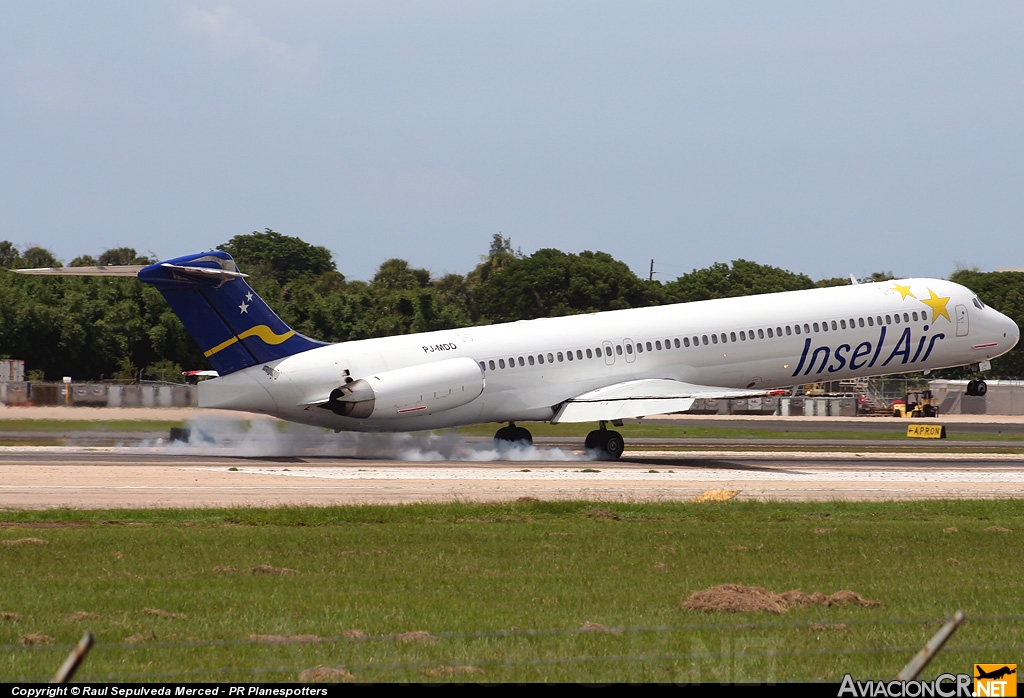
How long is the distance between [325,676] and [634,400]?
27733 mm

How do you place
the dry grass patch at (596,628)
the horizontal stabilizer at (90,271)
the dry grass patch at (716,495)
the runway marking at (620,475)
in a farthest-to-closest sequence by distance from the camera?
1. the runway marking at (620,475)
2. the horizontal stabilizer at (90,271)
3. the dry grass patch at (716,495)
4. the dry grass patch at (596,628)

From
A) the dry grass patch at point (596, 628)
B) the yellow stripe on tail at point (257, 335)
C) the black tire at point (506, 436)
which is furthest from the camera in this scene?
the black tire at point (506, 436)

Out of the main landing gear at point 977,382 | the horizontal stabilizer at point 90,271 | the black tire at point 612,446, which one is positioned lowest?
the black tire at point 612,446

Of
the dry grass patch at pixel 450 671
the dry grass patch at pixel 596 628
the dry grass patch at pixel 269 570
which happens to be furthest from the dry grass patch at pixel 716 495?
the dry grass patch at pixel 450 671

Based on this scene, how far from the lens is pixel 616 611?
14.6 metres

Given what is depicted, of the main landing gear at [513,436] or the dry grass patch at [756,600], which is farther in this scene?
the main landing gear at [513,436]

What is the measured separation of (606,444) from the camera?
39.4m

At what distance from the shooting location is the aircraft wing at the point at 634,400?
37188mm

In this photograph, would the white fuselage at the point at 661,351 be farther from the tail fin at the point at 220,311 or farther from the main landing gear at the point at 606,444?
the main landing gear at the point at 606,444

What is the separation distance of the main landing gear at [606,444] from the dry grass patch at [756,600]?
23609mm

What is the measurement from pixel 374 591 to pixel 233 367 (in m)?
19.5

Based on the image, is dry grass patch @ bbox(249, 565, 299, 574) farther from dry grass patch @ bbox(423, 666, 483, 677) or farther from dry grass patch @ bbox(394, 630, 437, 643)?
dry grass patch @ bbox(423, 666, 483, 677)

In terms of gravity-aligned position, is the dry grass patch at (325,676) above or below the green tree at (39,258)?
below

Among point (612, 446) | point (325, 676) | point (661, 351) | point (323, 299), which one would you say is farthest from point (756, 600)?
point (323, 299)
